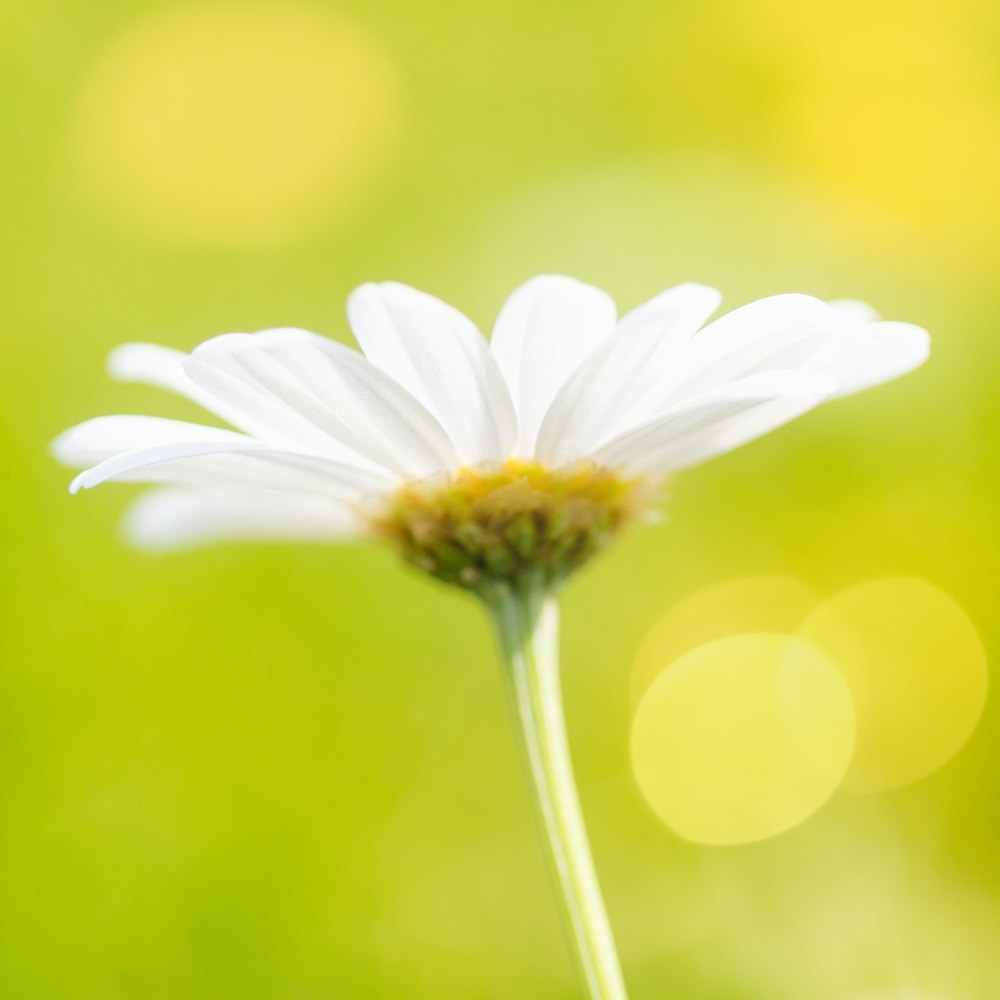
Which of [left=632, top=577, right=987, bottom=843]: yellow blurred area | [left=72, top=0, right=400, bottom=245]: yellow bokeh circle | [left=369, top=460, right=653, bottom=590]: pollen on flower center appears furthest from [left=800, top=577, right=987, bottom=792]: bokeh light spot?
[left=72, top=0, right=400, bottom=245]: yellow bokeh circle

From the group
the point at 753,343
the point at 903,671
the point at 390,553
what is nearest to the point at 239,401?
the point at 753,343

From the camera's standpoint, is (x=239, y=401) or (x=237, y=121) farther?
(x=237, y=121)

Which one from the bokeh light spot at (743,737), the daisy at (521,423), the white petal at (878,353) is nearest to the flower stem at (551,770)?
the daisy at (521,423)

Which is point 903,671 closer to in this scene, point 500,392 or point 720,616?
point 720,616

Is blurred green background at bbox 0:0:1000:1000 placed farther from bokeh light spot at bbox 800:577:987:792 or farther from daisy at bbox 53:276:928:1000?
daisy at bbox 53:276:928:1000

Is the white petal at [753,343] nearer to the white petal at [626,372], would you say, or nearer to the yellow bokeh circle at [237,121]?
the white petal at [626,372]
